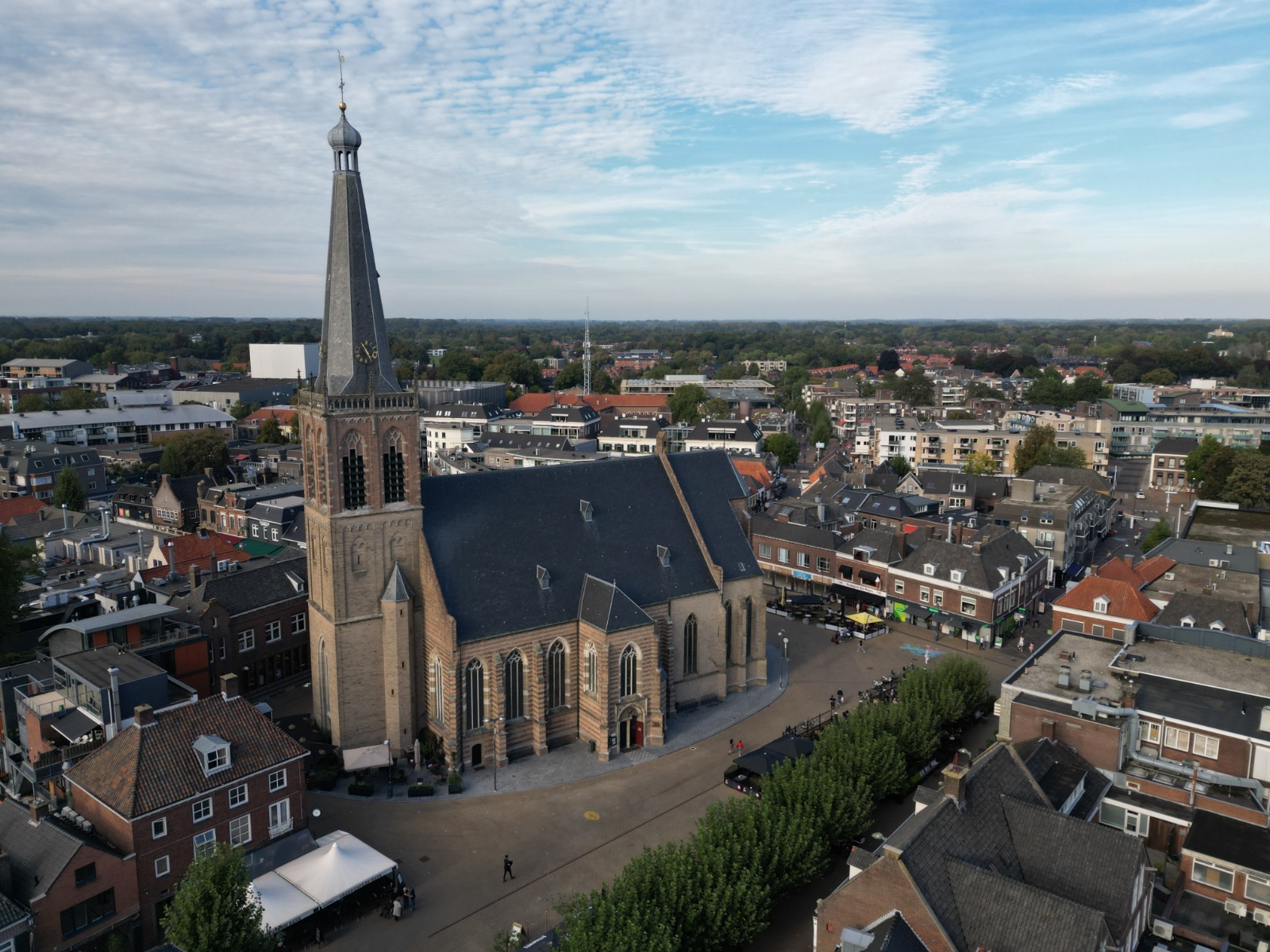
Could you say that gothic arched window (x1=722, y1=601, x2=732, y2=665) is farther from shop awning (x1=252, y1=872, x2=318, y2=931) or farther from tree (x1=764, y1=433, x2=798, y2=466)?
tree (x1=764, y1=433, x2=798, y2=466)

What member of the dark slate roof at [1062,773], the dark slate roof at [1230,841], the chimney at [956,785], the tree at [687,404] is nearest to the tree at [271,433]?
the tree at [687,404]

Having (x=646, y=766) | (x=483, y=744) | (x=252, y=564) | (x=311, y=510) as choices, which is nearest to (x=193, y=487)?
(x=252, y=564)

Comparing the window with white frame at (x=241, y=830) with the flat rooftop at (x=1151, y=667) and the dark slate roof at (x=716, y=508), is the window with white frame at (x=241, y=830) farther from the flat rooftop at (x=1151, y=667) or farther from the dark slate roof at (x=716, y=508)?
the flat rooftop at (x=1151, y=667)

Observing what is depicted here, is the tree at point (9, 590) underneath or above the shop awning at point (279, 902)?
above

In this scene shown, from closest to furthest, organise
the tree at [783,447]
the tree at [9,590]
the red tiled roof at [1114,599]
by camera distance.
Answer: the tree at [9,590] → the red tiled roof at [1114,599] → the tree at [783,447]

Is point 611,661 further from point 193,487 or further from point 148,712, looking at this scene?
point 193,487

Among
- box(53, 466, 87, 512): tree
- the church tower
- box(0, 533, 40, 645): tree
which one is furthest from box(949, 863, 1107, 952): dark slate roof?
box(53, 466, 87, 512): tree

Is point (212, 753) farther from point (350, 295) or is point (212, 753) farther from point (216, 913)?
point (350, 295)
